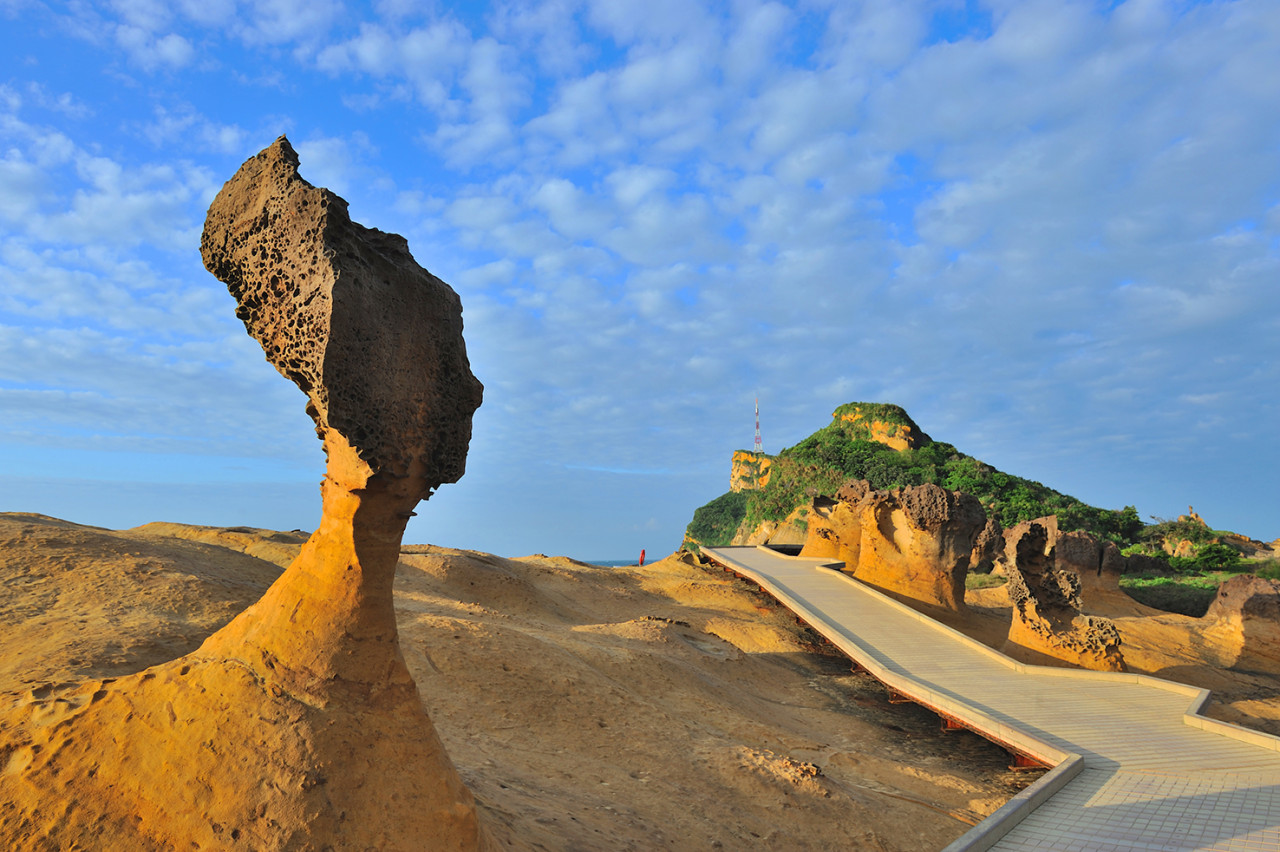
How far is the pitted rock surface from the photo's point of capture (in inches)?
137

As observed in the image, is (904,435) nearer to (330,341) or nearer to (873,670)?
(873,670)

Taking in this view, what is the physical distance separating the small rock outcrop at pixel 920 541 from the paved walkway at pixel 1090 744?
91.9 inches

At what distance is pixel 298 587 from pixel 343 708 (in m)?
0.70

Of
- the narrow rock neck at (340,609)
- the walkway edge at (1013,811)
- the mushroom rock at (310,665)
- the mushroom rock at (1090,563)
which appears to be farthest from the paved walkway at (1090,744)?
the mushroom rock at (1090,563)

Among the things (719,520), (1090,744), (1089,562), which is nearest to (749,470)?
(719,520)

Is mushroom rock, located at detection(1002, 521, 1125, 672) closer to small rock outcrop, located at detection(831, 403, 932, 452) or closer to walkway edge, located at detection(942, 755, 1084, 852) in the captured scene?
walkway edge, located at detection(942, 755, 1084, 852)

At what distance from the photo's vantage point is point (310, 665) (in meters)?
3.76

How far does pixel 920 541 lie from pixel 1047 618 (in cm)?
405

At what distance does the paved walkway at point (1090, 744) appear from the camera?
584 centimetres

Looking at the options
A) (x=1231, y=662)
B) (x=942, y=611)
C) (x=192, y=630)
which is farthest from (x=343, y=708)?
(x=1231, y=662)

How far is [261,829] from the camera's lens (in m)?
3.30

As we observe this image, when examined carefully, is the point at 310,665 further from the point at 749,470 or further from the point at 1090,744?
the point at 749,470

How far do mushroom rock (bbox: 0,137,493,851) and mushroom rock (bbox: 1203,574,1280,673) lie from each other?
17.7 metres

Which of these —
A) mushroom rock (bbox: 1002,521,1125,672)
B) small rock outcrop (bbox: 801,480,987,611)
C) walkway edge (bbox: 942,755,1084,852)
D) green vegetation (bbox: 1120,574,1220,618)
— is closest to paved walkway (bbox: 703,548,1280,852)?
walkway edge (bbox: 942,755,1084,852)
